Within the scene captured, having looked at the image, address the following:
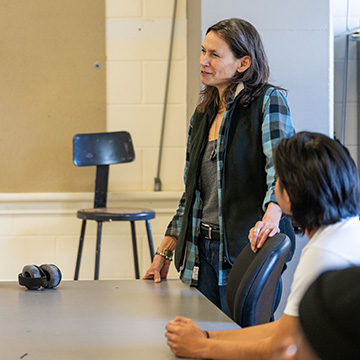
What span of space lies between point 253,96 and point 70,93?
2.13 meters

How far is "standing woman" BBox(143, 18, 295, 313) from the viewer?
1839 millimetres

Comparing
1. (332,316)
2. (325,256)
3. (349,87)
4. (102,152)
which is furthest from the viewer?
(349,87)

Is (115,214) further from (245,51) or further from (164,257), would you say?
(245,51)

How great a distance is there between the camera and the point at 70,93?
12.5ft

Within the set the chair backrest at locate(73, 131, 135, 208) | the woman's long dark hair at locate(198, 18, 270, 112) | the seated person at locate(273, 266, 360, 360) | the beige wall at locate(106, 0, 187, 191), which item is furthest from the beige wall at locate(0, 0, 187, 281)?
the seated person at locate(273, 266, 360, 360)

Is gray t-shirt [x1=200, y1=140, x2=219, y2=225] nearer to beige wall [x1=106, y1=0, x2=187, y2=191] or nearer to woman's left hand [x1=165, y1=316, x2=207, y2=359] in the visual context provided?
woman's left hand [x1=165, y1=316, x2=207, y2=359]

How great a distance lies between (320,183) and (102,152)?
2527 millimetres

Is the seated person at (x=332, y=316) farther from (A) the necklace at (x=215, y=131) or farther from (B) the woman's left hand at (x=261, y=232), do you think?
(A) the necklace at (x=215, y=131)

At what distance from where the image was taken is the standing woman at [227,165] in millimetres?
1839

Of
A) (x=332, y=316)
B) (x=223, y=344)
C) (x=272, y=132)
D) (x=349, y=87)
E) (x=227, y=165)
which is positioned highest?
(x=349, y=87)

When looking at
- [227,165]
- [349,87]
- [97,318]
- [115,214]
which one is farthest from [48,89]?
[97,318]

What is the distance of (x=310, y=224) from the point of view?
3.56 feet

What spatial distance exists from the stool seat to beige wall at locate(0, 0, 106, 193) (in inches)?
25.3

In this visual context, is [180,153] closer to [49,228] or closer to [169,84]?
[169,84]
